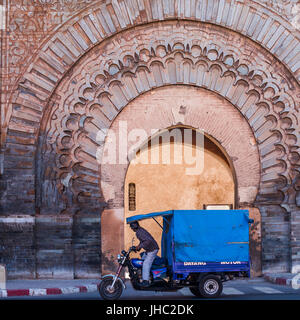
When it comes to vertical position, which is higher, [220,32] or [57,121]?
[220,32]

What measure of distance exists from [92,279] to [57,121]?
3.23 m

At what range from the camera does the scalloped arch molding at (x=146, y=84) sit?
13.6 metres

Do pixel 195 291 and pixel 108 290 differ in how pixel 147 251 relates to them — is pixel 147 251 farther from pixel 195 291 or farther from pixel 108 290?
pixel 195 291

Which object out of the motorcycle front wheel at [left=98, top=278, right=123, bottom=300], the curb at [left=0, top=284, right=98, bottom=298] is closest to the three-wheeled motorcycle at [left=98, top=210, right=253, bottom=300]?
the motorcycle front wheel at [left=98, top=278, right=123, bottom=300]

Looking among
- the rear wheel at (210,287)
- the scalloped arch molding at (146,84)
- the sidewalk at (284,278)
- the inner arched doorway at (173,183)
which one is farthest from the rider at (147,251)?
the inner arched doorway at (173,183)

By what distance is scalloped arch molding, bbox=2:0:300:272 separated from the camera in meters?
13.6

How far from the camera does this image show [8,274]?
13234 millimetres

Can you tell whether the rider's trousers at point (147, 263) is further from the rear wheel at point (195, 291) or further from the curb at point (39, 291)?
the curb at point (39, 291)

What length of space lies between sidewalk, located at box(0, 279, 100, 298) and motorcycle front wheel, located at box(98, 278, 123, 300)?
173 centimetres

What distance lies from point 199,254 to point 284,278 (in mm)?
2709
